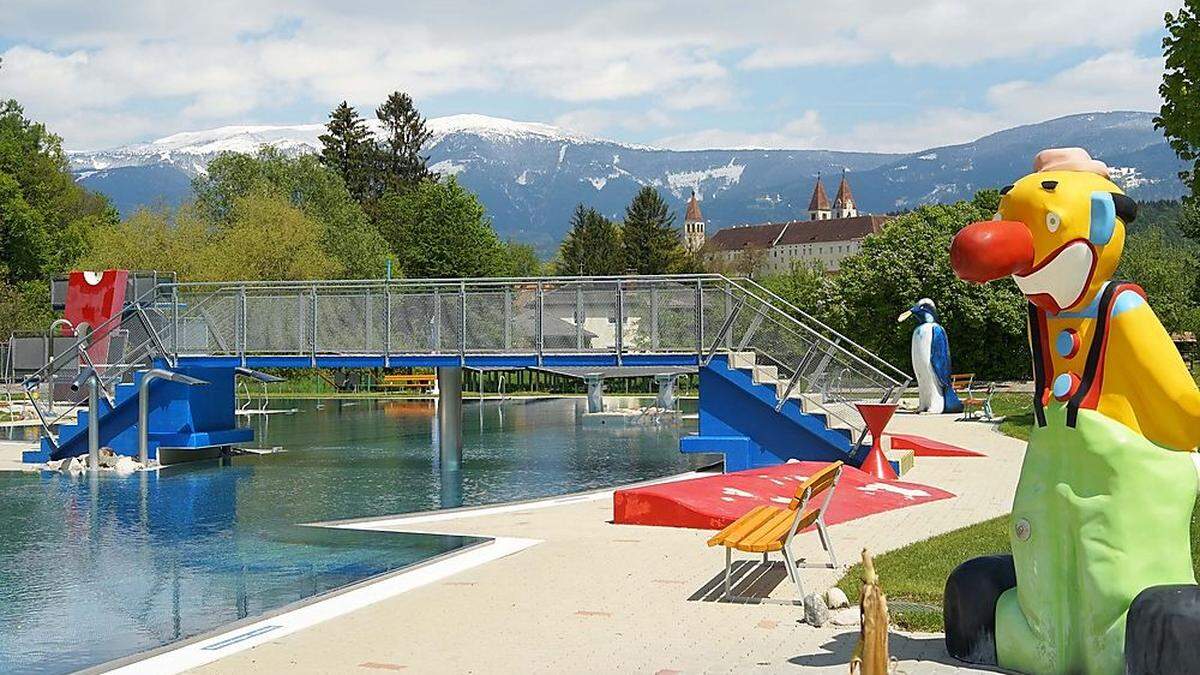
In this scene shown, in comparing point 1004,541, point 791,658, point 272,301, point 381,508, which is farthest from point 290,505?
point 791,658

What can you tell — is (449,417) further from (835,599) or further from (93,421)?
(835,599)

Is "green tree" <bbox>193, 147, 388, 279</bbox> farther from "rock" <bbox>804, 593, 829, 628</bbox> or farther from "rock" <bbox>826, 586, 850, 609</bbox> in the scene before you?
"rock" <bbox>804, 593, 829, 628</bbox>

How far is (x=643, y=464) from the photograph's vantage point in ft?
91.2

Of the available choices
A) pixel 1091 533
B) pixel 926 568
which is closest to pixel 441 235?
pixel 926 568

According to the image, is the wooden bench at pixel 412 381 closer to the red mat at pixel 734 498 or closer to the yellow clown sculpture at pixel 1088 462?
the red mat at pixel 734 498

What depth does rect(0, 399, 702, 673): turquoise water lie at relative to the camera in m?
12.4

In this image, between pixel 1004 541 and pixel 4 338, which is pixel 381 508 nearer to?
pixel 1004 541

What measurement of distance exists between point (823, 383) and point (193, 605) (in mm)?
12615

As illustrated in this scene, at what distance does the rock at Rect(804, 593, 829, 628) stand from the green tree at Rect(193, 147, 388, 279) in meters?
61.5

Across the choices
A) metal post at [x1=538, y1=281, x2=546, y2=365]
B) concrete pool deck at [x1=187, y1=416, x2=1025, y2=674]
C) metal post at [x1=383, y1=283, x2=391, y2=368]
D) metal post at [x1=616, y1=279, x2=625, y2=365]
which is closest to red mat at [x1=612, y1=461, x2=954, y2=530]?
concrete pool deck at [x1=187, y1=416, x2=1025, y2=674]

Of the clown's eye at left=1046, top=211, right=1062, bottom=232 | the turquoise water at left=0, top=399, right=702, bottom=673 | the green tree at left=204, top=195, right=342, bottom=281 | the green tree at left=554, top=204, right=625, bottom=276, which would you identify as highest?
the green tree at left=554, top=204, right=625, bottom=276

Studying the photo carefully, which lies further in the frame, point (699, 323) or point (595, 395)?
point (595, 395)

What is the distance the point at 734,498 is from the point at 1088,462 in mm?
8919

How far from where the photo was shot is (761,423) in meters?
22.9
